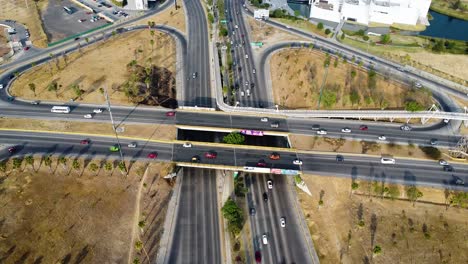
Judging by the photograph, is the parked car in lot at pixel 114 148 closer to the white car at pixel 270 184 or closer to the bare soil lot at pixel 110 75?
the bare soil lot at pixel 110 75

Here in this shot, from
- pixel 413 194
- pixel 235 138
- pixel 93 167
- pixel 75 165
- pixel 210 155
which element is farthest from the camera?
pixel 235 138

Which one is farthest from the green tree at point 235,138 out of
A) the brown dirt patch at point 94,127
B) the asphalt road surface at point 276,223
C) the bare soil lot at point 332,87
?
the bare soil lot at point 332,87

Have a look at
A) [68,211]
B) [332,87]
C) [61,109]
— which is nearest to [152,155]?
[68,211]

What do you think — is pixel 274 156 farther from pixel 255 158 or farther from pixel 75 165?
pixel 75 165

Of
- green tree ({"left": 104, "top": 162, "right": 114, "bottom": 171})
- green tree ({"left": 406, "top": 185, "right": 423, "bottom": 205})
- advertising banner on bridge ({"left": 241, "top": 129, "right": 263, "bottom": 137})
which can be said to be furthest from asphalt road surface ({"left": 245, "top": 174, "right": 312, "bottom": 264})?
green tree ({"left": 104, "top": 162, "right": 114, "bottom": 171})

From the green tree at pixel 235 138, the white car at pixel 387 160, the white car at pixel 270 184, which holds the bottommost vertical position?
the white car at pixel 270 184

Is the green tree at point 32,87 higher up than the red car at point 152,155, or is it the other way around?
the green tree at point 32,87
